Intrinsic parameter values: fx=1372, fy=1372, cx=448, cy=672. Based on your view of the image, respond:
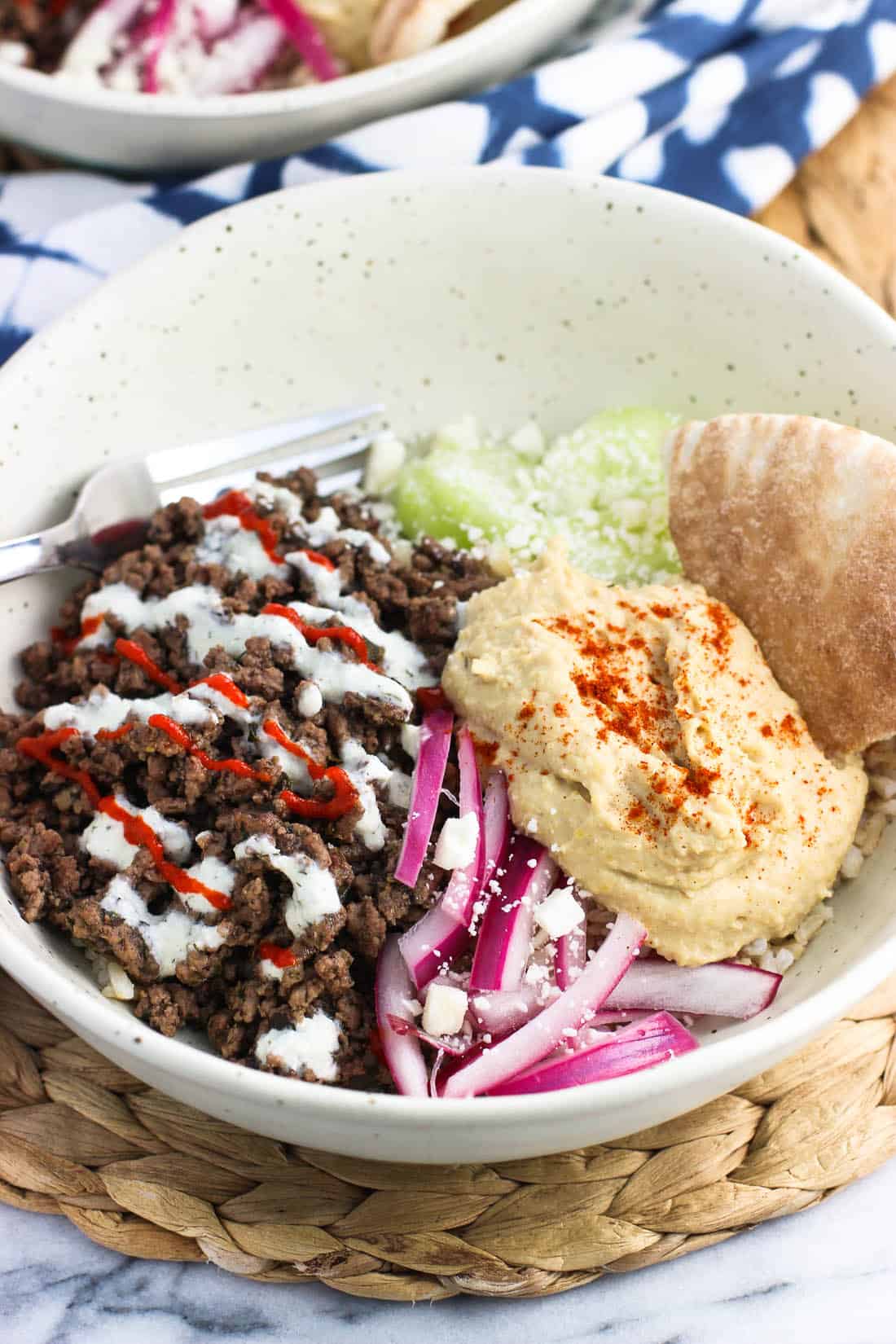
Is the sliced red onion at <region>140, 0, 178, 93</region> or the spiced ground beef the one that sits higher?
the sliced red onion at <region>140, 0, 178, 93</region>

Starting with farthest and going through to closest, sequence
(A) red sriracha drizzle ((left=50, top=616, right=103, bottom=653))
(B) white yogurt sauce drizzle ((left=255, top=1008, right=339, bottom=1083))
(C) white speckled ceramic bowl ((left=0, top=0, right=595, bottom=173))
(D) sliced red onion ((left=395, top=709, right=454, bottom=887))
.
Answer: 1. (C) white speckled ceramic bowl ((left=0, top=0, right=595, bottom=173))
2. (A) red sriracha drizzle ((left=50, top=616, right=103, bottom=653))
3. (D) sliced red onion ((left=395, top=709, right=454, bottom=887))
4. (B) white yogurt sauce drizzle ((left=255, top=1008, right=339, bottom=1083))

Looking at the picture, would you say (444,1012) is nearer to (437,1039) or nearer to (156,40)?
(437,1039)

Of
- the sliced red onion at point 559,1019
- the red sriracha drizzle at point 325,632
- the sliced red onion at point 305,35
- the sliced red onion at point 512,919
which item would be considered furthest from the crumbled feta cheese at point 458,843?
the sliced red onion at point 305,35

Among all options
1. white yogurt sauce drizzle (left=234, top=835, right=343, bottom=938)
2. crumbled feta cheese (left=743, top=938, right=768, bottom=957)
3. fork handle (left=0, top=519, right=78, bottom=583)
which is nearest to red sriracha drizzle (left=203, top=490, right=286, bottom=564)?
fork handle (left=0, top=519, right=78, bottom=583)

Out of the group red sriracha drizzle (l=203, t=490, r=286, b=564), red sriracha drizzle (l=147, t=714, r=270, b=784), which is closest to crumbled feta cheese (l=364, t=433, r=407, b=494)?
red sriracha drizzle (l=203, t=490, r=286, b=564)

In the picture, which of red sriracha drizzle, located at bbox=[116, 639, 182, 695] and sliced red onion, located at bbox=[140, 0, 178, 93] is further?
sliced red onion, located at bbox=[140, 0, 178, 93]

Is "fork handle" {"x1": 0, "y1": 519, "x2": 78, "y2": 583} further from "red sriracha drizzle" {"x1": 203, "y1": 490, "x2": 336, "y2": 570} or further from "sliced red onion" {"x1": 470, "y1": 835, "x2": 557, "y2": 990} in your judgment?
"sliced red onion" {"x1": 470, "y1": 835, "x2": 557, "y2": 990}

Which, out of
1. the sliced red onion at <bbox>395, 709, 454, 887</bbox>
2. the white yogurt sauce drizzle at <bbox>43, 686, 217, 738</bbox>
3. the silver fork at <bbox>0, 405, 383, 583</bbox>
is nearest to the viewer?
the sliced red onion at <bbox>395, 709, 454, 887</bbox>

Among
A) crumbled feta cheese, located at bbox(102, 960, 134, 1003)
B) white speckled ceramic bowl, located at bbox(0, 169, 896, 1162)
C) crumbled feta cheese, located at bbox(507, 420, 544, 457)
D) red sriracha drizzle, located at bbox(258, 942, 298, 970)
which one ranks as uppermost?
white speckled ceramic bowl, located at bbox(0, 169, 896, 1162)
